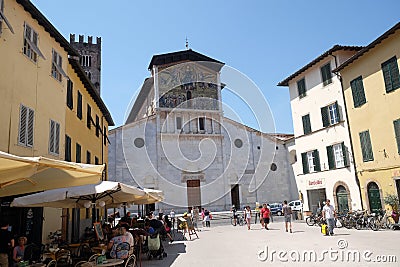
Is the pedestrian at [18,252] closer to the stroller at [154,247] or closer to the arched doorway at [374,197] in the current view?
the stroller at [154,247]

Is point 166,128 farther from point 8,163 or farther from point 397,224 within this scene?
point 8,163

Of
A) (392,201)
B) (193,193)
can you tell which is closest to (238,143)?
(193,193)

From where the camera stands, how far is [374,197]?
17281mm

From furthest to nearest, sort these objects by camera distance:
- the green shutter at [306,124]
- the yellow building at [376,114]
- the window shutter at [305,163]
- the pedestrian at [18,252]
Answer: the window shutter at [305,163] → the green shutter at [306,124] → the yellow building at [376,114] → the pedestrian at [18,252]

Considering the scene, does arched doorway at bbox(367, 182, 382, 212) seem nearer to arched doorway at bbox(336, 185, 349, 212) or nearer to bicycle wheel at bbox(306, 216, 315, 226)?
arched doorway at bbox(336, 185, 349, 212)

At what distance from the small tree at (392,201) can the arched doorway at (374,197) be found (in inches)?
32.3

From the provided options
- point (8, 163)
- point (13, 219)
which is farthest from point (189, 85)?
point (8, 163)

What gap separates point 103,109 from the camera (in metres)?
21.3

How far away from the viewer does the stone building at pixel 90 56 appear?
4391cm

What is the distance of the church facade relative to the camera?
33.6m

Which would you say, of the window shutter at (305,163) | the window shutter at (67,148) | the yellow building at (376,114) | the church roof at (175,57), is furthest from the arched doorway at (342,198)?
the church roof at (175,57)

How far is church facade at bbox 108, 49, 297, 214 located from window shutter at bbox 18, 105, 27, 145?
22.9 meters

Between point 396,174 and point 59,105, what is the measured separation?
15413 mm

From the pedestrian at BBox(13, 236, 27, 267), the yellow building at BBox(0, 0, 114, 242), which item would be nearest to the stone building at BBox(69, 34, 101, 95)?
the yellow building at BBox(0, 0, 114, 242)
